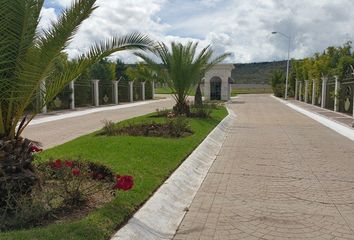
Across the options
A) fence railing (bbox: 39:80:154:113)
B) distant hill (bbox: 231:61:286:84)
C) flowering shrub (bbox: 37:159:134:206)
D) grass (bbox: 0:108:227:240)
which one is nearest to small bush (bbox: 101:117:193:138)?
grass (bbox: 0:108:227:240)

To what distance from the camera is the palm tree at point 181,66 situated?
19.3 m

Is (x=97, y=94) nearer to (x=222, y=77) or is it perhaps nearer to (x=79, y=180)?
(x=222, y=77)

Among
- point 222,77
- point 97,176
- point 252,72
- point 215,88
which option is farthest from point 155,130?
point 252,72

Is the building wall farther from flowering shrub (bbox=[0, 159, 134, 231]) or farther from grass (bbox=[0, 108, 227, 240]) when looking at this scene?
flowering shrub (bbox=[0, 159, 134, 231])

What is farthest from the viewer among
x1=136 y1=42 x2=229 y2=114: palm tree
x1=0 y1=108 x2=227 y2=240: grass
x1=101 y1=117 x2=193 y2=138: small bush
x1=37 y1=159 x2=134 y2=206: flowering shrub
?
x1=136 y1=42 x2=229 y2=114: palm tree

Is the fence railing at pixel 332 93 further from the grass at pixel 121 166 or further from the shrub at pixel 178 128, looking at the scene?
the grass at pixel 121 166

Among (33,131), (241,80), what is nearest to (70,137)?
(33,131)

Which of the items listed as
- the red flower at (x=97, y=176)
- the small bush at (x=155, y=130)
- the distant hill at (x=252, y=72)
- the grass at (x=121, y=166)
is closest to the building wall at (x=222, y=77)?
the grass at (x=121, y=166)

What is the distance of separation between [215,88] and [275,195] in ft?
136

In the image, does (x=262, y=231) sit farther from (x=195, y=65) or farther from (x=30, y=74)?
(x=195, y=65)

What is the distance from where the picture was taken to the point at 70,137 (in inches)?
545

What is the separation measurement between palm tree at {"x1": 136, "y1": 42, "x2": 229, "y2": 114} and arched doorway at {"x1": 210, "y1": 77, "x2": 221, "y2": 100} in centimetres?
2781

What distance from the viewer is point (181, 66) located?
Result: 63.4ft

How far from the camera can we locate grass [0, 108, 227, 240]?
4.40 m
